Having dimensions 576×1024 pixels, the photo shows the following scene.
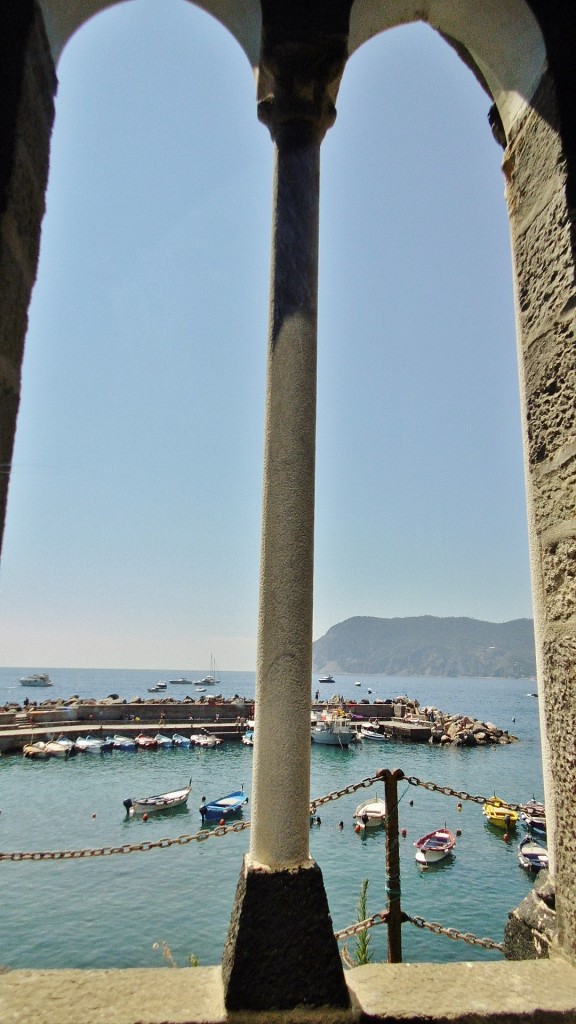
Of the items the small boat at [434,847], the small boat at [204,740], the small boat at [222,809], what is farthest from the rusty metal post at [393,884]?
the small boat at [204,740]

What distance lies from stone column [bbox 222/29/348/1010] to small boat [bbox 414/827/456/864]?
23.6 m

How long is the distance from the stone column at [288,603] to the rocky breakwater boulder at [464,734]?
54074 mm

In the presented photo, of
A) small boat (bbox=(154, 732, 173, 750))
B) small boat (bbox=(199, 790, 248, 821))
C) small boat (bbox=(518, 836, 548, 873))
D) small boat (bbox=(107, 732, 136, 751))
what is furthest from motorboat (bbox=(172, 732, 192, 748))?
small boat (bbox=(518, 836, 548, 873))

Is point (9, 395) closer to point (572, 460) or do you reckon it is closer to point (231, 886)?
point (572, 460)

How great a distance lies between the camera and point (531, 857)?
2164cm

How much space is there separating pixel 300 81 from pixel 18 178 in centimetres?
147

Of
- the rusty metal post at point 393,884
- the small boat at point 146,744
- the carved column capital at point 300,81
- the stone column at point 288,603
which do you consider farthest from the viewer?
the small boat at point 146,744

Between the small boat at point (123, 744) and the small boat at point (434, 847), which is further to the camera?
the small boat at point (123, 744)

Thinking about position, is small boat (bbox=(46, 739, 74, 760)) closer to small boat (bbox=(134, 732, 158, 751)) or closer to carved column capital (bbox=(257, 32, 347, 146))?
small boat (bbox=(134, 732, 158, 751))

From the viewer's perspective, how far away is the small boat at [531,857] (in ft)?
69.4

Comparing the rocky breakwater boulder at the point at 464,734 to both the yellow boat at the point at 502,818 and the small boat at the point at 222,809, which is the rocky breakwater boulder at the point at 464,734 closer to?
the yellow boat at the point at 502,818

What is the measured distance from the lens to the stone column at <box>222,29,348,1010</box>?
2002 mm

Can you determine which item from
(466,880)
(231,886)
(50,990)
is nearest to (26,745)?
(231,886)

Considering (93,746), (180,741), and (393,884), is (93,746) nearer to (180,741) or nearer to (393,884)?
(180,741)
